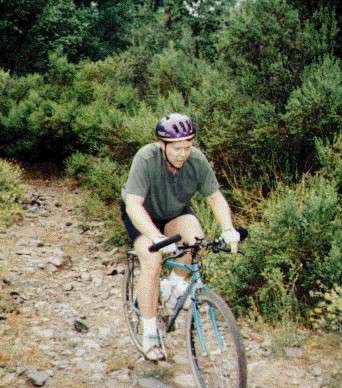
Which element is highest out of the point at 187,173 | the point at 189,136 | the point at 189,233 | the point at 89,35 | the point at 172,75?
the point at 89,35

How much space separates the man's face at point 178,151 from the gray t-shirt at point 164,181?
14 centimetres

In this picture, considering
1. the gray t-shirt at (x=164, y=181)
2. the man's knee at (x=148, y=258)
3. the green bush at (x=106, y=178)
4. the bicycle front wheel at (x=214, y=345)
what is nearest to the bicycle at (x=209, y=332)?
the bicycle front wheel at (x=214, y=345)

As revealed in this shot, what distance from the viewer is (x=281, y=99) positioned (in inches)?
293

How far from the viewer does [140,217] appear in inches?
141

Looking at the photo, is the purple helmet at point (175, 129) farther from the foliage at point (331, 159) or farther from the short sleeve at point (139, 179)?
the foliage at point (331, 159)

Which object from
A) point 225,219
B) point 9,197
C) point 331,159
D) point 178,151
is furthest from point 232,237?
Result: point 9,197

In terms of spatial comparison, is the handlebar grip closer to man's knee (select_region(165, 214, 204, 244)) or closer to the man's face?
man's knee (select_region(165, 214, 204, 244))

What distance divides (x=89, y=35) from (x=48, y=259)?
12951mm

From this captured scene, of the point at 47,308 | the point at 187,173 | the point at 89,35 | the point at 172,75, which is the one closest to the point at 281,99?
the point at 172,75

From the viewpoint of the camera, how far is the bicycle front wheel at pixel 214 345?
127 inches

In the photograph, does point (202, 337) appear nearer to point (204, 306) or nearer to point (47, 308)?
point (204, 306)

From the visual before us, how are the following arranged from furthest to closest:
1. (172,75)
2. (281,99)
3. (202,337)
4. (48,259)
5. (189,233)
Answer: (172,75)
(281,99)
(48,259)
(189,233)
(202,337)

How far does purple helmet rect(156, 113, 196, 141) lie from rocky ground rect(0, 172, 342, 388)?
6.36ft

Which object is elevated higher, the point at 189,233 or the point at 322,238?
the point at 189,233
